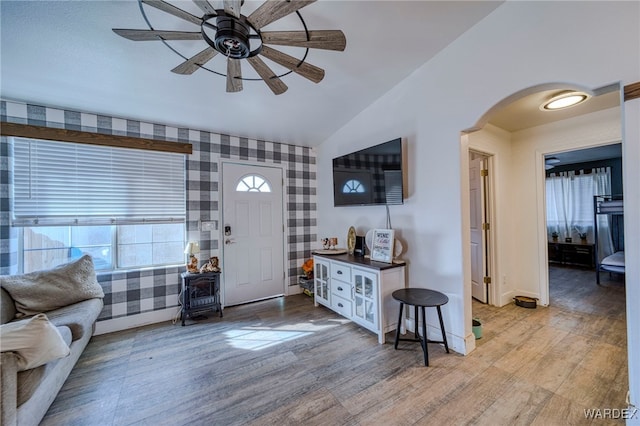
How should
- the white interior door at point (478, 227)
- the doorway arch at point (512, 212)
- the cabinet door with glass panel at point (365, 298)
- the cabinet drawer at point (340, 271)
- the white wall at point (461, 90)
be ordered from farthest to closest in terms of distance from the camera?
1. the white interior door at point (478, 227)
2. the doorway arch at point (512, 212)
3. the cabinet drawer at point (340, 271)
4. the cabinet door with glass panel at point (365, 298)
5. the white wall at point (461, 90)

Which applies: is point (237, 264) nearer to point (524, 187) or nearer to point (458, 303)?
point (458, 303)

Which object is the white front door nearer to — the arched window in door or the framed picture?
the arched window in door

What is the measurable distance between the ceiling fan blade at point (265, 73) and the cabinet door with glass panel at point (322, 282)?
2.08 meters

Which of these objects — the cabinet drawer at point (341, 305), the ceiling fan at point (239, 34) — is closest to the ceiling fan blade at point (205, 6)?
the ceiling fan at point (239, 34)

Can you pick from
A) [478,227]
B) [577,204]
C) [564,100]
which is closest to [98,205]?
[478,227]

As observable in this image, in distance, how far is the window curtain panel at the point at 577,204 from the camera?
504cm

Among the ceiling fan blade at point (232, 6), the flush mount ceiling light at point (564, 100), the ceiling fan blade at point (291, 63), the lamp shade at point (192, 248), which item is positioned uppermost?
the flush mount ceiling light at point (564, 100)

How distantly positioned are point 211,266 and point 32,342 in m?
1.78

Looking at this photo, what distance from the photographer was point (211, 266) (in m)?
3.07

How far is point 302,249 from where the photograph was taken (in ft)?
13.5

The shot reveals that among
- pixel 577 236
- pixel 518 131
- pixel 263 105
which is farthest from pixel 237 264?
pixel 577 236

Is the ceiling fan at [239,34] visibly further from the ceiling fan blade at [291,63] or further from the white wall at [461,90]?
the white wall at [461,90]

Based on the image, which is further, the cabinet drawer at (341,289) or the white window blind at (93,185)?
the cabinet drawer at (341,289)

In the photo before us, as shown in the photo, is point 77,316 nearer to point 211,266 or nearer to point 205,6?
point 211,266
